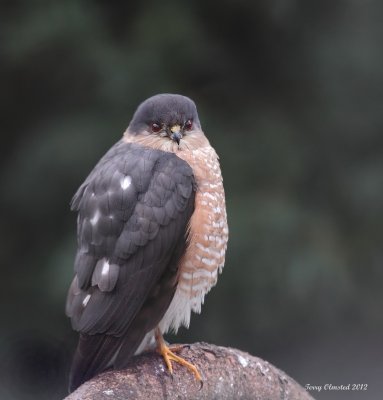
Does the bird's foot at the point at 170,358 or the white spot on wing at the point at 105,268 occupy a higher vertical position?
the white spot on wing at the point at 105,268

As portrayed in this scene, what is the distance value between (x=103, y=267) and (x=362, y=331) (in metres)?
4.04

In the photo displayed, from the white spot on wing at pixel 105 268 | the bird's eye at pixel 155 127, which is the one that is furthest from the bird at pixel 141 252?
the bird's eye at pixel 155 127

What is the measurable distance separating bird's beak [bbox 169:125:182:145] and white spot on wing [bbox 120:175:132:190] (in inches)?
14.7

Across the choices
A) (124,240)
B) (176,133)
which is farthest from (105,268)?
(176,133)

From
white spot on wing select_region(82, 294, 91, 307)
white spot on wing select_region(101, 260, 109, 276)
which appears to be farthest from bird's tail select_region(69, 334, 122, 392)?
white spot on wing select_region(101, 260, 109, 276)

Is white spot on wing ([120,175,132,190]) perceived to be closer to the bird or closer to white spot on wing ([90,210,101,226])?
the bird

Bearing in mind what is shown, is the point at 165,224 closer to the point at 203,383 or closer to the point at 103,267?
the point at 103,267

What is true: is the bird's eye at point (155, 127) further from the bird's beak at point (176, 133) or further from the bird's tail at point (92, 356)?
the bird's tail at point (92, 356)

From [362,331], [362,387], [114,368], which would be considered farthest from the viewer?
[362,331]

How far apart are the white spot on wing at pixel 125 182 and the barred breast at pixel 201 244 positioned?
0.93 ft

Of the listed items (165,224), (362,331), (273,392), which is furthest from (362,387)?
(165,224)

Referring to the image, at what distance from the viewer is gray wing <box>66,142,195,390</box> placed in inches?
116

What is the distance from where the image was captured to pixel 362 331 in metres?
6.58

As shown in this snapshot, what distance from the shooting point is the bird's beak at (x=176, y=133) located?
339cm
